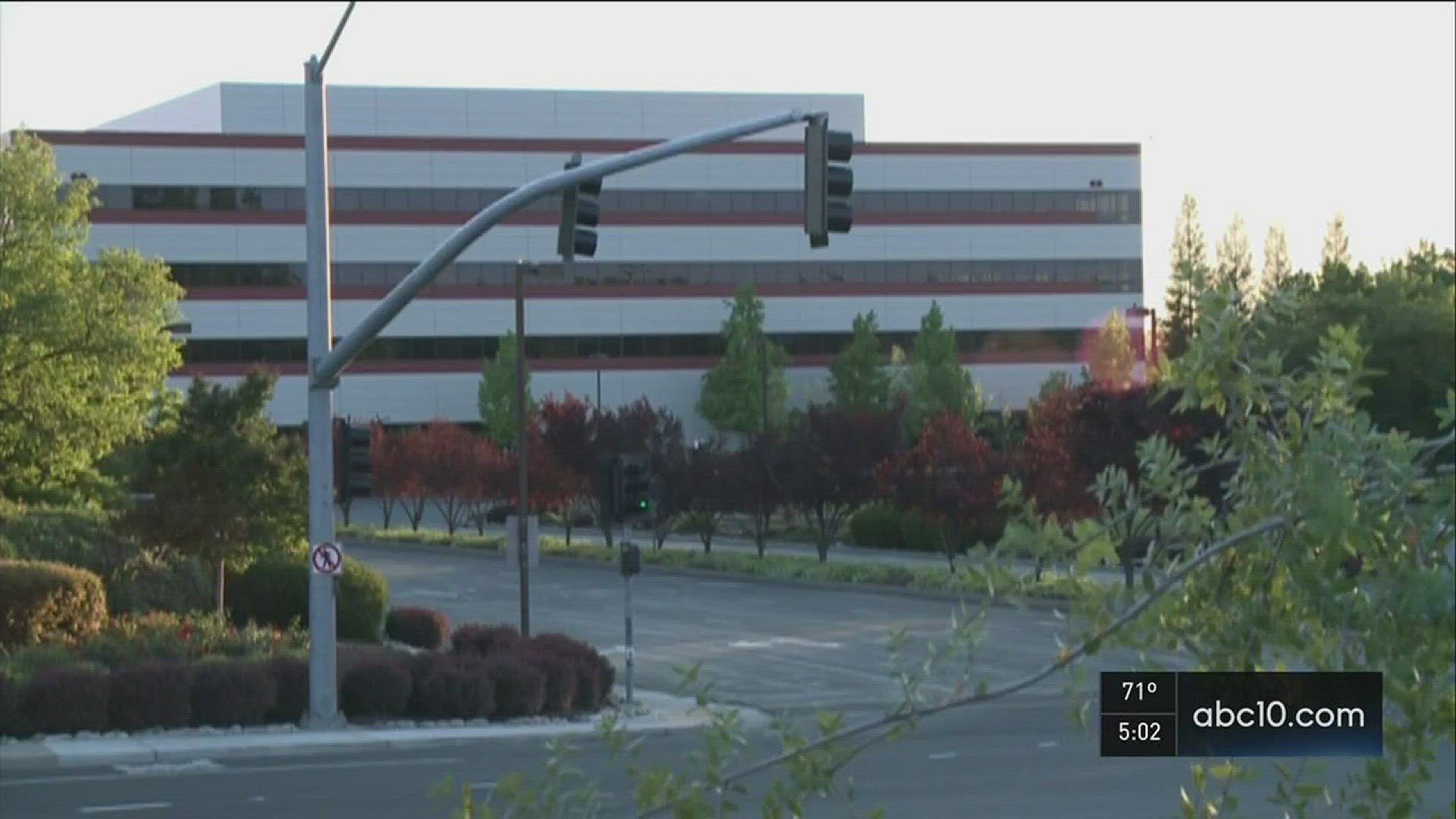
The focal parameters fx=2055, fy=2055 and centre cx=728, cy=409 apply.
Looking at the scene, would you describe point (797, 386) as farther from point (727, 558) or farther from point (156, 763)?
point (156, 763)

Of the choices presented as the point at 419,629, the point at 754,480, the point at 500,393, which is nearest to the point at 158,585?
the point at 419,629

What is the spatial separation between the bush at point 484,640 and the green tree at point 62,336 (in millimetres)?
9702

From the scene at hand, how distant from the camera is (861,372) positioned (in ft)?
257

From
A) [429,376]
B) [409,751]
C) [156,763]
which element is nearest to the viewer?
[156,763]

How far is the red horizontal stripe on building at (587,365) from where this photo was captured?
7347cm

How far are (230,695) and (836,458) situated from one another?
29.6 m

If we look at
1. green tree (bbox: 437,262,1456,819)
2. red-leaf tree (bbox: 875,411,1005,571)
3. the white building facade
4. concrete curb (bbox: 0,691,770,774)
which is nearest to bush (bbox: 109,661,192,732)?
concrete curb (bbox: 0,691,770,774)

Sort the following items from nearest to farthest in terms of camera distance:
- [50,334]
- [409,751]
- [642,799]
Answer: [642,799], [409,751], [50,334]

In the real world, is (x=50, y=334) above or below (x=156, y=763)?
above

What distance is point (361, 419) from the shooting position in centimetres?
7662

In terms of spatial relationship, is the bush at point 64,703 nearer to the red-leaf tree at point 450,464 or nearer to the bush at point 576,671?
the bush at point 576,671

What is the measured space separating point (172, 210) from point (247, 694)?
2038 inches

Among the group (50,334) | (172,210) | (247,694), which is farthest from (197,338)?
(247,694)

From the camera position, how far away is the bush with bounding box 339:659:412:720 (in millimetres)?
24750
